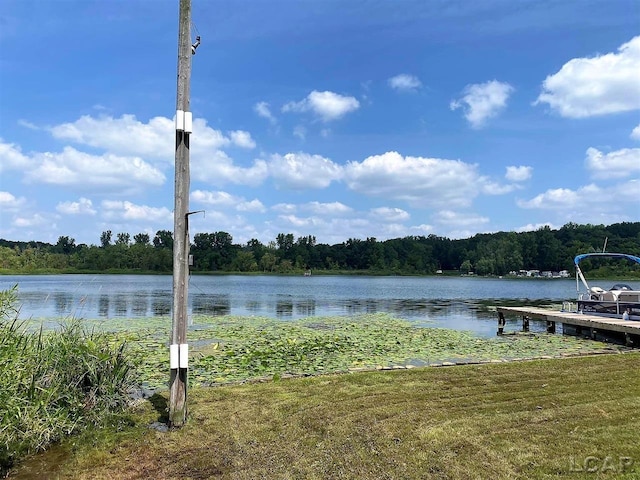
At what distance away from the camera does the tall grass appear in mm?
4133

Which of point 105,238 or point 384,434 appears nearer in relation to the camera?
point 384,434

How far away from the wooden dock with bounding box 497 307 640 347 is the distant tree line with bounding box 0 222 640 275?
58.5 m

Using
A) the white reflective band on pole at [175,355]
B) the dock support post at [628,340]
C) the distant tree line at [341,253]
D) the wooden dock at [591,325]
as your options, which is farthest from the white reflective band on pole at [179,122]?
the distant tree line at [341,253]

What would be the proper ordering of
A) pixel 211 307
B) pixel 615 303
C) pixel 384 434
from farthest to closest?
pixel 211 307 → pixel 615 303 → pixel 384 434

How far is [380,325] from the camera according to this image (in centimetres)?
1791

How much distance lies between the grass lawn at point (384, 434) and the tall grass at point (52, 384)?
25 centimetres

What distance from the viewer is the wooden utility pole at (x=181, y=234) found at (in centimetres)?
511

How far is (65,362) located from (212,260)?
4045 inches

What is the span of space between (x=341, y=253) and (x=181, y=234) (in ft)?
375

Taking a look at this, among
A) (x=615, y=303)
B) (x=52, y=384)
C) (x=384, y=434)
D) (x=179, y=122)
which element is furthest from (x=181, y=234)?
(x=615, y=303)

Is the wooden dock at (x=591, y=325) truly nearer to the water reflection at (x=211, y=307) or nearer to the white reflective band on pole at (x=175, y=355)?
the white reflective band on pole at (x=175, y=355)

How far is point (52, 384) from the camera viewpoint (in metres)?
4.76

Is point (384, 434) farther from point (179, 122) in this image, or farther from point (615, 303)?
point (615, 303)

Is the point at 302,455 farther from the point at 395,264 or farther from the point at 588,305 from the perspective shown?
the point at 395,264
